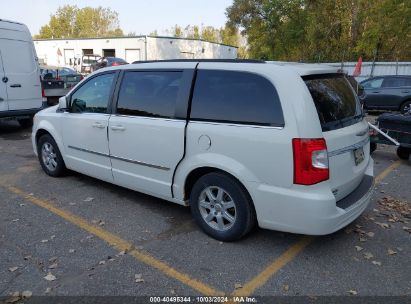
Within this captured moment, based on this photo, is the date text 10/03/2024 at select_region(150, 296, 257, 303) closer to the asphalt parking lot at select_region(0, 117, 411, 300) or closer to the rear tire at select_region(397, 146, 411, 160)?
the asphalt parking lot at select_region(0, 117, 411, 300)

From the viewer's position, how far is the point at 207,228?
3943mm

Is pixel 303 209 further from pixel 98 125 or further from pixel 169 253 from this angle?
pixel 98 125

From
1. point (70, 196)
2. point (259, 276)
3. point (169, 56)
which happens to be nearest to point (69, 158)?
point (70, 196)

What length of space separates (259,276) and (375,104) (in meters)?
12.6

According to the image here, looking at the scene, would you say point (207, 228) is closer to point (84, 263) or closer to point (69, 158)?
point (84, 263)

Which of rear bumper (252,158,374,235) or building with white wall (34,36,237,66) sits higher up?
building with white wall (34,36,237,66)

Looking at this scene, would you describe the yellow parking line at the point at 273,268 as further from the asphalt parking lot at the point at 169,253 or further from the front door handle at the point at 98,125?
the front door handle at the point at 98,125

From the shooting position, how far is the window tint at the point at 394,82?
537 inches

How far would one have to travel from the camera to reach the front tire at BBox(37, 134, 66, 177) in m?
5.75

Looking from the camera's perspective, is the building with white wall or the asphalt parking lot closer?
the asphalt parking lot

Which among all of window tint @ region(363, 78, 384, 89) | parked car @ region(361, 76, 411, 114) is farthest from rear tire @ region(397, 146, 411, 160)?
window tint @ region(363, 78, 384, 89)

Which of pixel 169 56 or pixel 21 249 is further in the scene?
pixel 169 56

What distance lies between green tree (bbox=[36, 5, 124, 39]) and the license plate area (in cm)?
8495

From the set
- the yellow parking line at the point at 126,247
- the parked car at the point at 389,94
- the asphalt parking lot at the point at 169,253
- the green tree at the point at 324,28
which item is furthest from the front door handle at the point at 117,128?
the green tree at the point at 324,28
